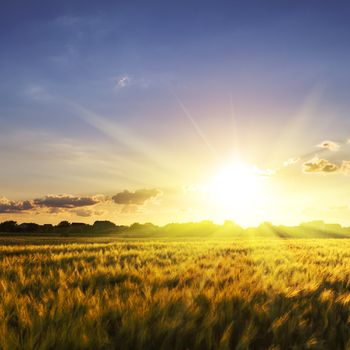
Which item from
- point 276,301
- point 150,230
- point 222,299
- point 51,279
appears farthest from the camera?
point 150,230

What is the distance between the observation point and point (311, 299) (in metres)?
5.14

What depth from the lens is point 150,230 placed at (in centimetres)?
11369

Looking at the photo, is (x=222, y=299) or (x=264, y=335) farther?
(x=222, y=299)

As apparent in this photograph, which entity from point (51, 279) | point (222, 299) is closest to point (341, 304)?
point (222, 299)

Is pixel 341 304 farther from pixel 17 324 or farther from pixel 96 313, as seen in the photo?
pixel 17 324

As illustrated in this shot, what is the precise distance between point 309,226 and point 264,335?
4147 inches

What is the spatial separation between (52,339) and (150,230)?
112m

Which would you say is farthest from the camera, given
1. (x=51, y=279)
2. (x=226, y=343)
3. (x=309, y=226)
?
(x=309, y=226)

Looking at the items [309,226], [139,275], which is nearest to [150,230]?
[309,226]

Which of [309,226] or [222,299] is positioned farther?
[309,226]

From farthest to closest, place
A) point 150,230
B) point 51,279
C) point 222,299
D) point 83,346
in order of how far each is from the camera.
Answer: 1. point 150,230
2. point 51,279
3. point 222,299
4. point 83,346

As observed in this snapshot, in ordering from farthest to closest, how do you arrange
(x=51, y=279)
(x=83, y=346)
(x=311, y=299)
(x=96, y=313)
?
(x=51, y=279)
(x=311, y=299)
(x=96, y=313)
(x=83, y=346)

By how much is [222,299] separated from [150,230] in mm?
110628

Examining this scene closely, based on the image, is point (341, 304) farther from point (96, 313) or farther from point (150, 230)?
point (150, 230)
